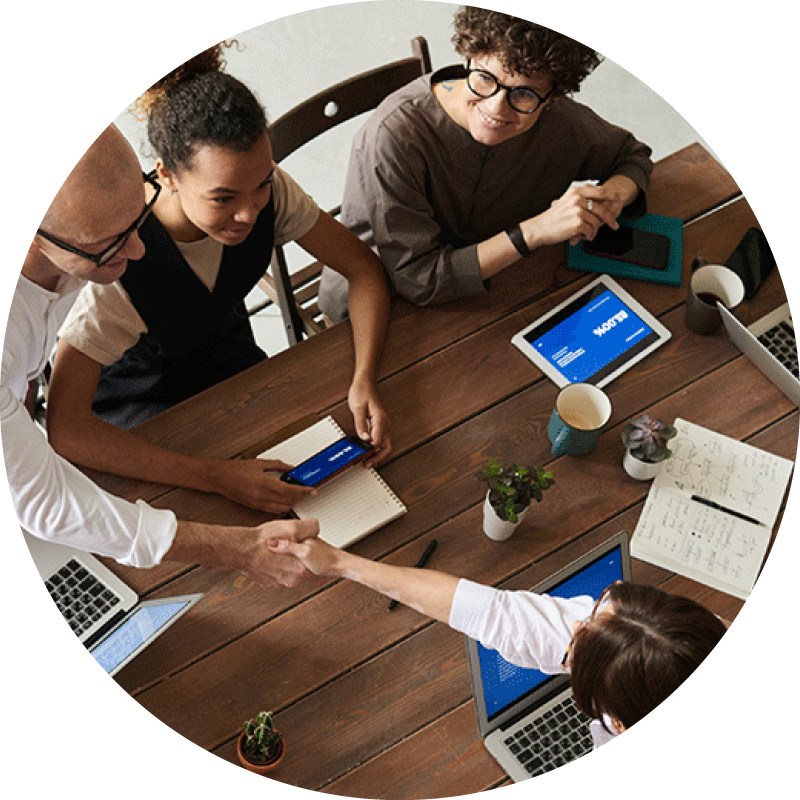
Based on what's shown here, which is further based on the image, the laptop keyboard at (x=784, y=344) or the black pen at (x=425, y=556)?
the laptop keyboard at (x=784, y=344)

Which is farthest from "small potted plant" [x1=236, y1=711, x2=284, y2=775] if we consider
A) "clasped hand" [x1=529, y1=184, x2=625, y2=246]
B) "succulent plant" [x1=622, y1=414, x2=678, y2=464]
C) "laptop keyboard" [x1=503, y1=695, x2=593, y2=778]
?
"clasped hand" [x1=529, y1=184, x2=625, y2=246]

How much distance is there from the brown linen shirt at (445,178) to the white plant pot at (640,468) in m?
0.48

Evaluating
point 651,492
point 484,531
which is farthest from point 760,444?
point 484,531

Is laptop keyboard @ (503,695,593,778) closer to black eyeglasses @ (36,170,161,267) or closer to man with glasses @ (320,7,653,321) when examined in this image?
man with glasses @ (320,7,653,321)

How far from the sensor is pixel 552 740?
4.66ft

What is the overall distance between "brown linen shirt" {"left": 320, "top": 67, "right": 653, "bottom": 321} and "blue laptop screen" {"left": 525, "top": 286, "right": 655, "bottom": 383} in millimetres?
187

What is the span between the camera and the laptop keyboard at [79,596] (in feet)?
4.86

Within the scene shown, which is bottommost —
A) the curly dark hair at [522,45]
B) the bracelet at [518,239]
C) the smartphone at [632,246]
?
the smartphone at [632,246]

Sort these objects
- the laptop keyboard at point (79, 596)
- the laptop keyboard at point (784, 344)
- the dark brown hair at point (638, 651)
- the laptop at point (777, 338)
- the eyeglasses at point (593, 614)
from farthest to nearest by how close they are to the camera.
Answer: the laptop keyboard at point (784, 344) → the laptop at point (777, 338) → the laptop keyboard at point (79, 596) → the eyeglasses at point (593, 614) → the dark brown hair at point (638, 651)

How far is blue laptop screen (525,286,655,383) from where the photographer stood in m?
1.75

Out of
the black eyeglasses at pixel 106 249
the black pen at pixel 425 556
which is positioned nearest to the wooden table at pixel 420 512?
the black pen at pixel 425 556

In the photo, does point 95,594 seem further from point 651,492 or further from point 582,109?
point 582,109

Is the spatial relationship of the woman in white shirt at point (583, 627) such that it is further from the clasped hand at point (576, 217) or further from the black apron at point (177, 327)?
the clasped hand at point (576, 217)

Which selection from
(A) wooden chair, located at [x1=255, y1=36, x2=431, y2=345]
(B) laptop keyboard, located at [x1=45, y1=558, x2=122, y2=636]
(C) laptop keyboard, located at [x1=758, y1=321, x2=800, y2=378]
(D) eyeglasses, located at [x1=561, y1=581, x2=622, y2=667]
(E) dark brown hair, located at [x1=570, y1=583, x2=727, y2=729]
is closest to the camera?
Result: (E) dark brown hair, located at [x1=570, y1=583, x2=727, y2=729]
